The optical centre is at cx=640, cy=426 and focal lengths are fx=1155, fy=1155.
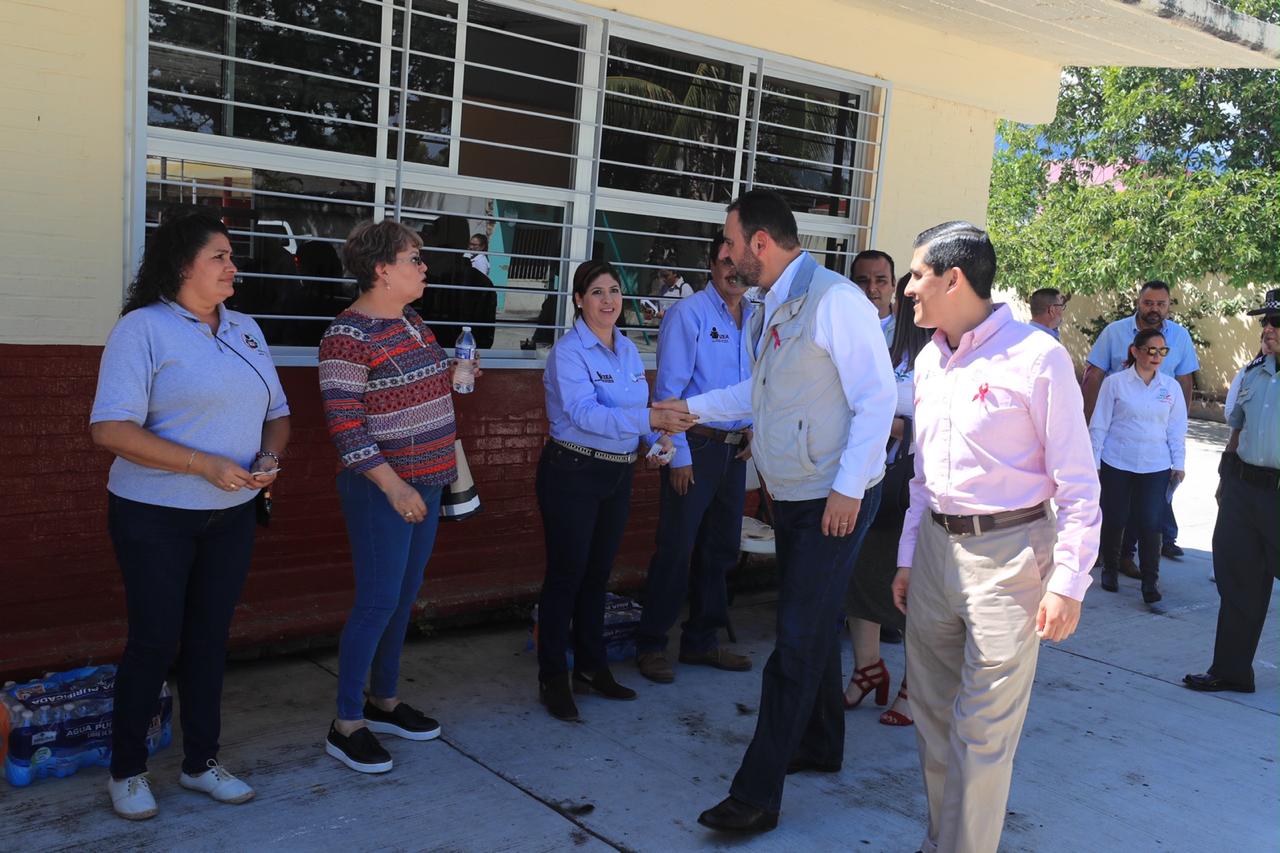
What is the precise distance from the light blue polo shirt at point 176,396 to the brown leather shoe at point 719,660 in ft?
7.92

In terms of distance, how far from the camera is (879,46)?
718cm

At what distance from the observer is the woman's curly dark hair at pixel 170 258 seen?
137 inches

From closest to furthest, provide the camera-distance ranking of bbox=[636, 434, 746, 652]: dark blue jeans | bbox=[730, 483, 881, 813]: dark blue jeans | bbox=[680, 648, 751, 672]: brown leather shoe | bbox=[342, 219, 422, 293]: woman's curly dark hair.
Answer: bbox=[730, 483, 881, 813]: dark blue jeans
bbox=[342, 219, 422, 293]: woman's curly dark hair
bbox=[636, 434, 746, 652]: dark blue jeans
bbox=[680, 648, 751, 672]: brown leather shoe

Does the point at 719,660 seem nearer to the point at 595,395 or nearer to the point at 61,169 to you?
the point at 595,395

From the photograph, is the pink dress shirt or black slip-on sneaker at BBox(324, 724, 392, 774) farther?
black slip-on sneaker at BBox(324, 724, 392, 774)

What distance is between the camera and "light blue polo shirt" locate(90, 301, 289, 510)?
11.0 ft

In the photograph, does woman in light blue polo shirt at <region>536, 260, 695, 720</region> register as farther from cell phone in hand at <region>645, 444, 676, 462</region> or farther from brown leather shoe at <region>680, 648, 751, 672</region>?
brown leather shoe at <region>680, 648, 751, 672</region>

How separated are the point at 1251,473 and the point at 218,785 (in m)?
4.73

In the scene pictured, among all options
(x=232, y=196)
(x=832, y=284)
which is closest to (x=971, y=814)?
(x=832, y=284)

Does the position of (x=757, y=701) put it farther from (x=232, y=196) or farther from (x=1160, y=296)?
(x=1160, y=296)

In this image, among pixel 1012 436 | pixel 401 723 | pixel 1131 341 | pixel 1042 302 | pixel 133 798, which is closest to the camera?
pixel 1012 436

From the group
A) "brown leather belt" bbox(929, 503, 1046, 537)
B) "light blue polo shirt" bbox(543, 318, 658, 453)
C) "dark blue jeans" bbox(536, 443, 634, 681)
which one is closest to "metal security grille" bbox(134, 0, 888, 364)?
"light blue polo shirt" bbox(543, 318, 658, 453)

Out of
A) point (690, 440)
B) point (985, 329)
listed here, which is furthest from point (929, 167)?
point (985, 329)

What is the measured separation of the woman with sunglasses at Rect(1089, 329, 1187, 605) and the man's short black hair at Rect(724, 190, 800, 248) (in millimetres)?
4266
